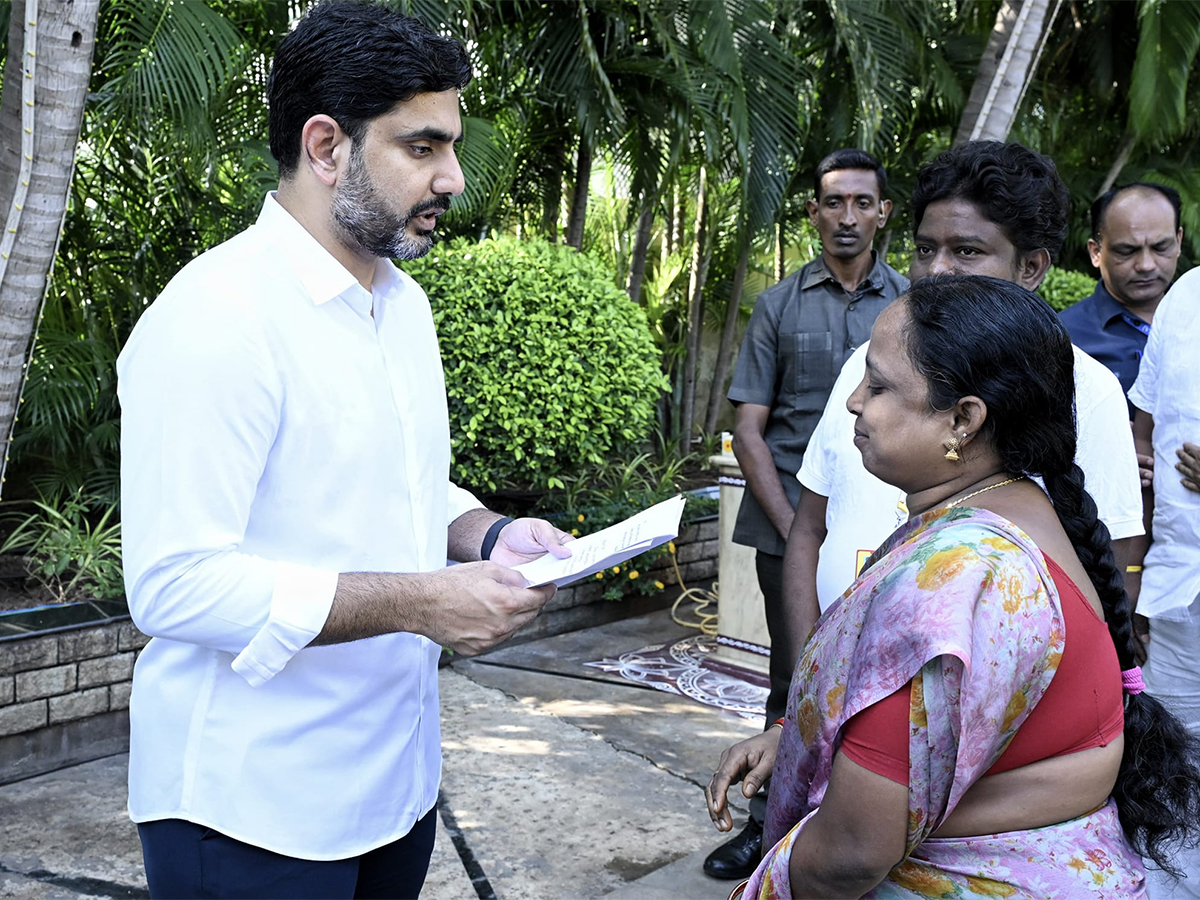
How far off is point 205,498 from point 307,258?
17.3 inches

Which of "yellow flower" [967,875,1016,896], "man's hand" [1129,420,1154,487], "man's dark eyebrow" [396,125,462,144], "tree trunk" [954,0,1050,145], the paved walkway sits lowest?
the paved walkway

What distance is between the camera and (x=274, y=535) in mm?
1677

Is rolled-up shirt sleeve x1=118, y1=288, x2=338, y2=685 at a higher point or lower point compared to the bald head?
lower

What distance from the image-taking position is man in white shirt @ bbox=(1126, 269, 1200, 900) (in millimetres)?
2969

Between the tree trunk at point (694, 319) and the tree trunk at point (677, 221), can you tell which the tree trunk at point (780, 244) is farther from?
the tree trunk at point (677, 221)

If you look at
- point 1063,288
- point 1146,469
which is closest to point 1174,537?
point 1146,469

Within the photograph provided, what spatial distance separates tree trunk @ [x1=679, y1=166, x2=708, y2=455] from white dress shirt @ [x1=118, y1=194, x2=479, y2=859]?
6218 millimetres

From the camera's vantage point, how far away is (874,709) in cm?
139

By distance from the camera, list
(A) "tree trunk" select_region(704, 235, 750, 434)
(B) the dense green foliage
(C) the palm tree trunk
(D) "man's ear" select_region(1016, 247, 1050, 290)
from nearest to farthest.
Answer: (D) "man's ear" select_region(1016, 247, 1050, 290) → (B) the dense green foliage → (C) the palm tree trunk → (A) "tree trunk" select_region(704, 235, 750, 434)

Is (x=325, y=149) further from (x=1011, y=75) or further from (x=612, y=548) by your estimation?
(x=1011, y=75)

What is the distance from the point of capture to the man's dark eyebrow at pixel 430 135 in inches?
71.5

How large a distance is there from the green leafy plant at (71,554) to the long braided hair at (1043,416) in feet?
12.2

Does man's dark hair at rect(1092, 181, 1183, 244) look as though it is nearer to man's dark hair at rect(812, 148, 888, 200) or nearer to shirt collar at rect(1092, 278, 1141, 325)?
shirt collar at rect(1092, 278, 1141, 325)

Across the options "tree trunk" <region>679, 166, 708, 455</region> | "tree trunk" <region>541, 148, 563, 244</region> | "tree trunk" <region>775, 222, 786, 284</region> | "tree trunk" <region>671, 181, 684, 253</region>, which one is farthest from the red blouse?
"tree trunk" <region>671, 181, 684, 253</region>
